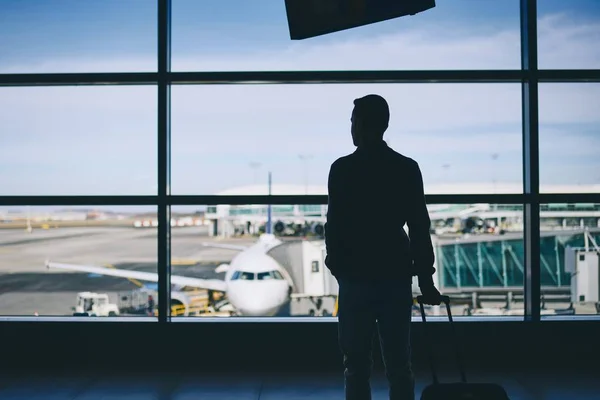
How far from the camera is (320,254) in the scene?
15.2ft

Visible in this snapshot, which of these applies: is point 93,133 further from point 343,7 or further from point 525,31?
point 525,31

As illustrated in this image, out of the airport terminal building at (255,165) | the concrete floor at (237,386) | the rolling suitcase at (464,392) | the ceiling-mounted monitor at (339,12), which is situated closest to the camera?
the rolling suitcase at (464,392)

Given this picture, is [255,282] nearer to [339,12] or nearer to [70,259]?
[70,259]

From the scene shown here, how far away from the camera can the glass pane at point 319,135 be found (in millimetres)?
3803

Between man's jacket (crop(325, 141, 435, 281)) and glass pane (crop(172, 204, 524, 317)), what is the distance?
1.78 metres

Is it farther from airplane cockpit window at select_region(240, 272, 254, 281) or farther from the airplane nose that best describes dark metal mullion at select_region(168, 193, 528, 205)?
airplane cockpit window at select_region(240, 272, 254, 281)

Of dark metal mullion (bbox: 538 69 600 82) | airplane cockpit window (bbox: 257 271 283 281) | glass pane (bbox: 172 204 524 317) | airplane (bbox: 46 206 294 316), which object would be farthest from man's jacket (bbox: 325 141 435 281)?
airplane cockpit window (bbox: 257 271 283 281)

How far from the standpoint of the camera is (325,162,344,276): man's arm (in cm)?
200

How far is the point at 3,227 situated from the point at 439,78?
9.69 feet

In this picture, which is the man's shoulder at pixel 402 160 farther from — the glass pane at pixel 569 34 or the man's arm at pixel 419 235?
the glass pane at pixel 569 34

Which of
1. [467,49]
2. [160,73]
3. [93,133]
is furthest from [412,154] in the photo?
[93,133]

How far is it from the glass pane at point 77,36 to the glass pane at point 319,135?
42cm

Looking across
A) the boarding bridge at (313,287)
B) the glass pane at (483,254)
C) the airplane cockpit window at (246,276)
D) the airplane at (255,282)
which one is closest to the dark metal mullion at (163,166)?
the boarding bridge at (313,287)

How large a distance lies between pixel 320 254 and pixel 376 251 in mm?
2712
